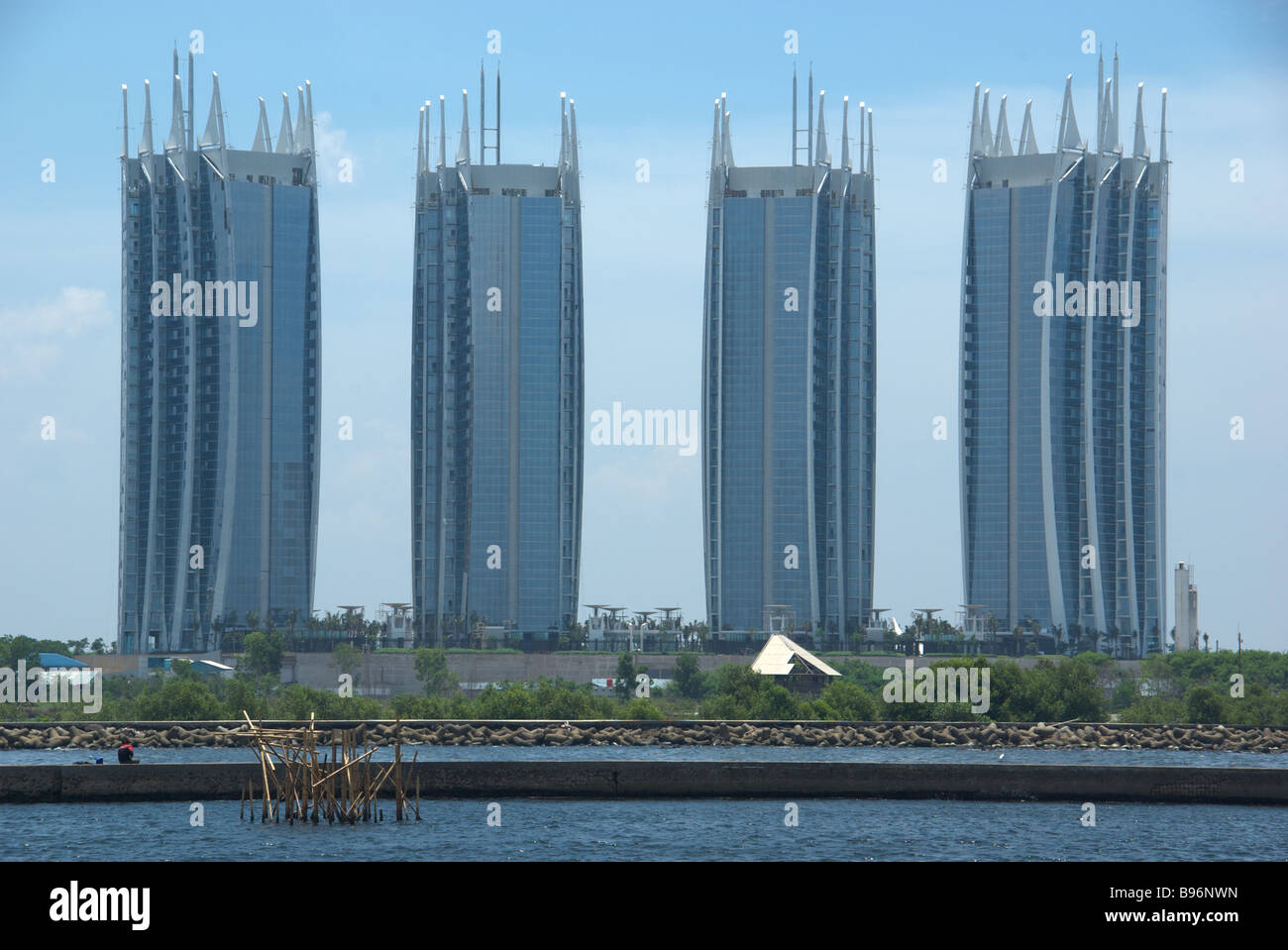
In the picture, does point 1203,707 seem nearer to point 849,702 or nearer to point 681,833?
point 849,702

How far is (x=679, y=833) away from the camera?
64062 millimetres

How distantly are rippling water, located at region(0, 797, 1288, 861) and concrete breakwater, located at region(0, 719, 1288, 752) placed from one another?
4357 centimetres

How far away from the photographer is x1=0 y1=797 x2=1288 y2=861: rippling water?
5875 centimetres

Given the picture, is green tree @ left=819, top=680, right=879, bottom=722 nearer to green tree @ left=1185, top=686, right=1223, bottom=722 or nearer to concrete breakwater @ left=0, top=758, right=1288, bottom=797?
green tree @ left=1185, top=686, right=1223, bottom=722

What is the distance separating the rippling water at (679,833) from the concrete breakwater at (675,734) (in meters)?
43.6

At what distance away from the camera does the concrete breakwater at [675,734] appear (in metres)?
113

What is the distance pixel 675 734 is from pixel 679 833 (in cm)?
5344

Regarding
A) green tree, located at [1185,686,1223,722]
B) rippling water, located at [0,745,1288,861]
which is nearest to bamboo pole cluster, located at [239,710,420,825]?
rippling water, located at [0,745,1288,861]

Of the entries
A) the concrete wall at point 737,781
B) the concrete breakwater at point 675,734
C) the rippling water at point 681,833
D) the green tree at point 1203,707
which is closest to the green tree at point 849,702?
the concrete breakwater at point 675,734

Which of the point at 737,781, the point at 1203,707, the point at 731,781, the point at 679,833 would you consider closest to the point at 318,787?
the point at 679,833

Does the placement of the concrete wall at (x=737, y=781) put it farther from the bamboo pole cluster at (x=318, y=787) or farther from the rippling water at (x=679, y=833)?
the bamboo pole cluster at (x=318, y=787)
